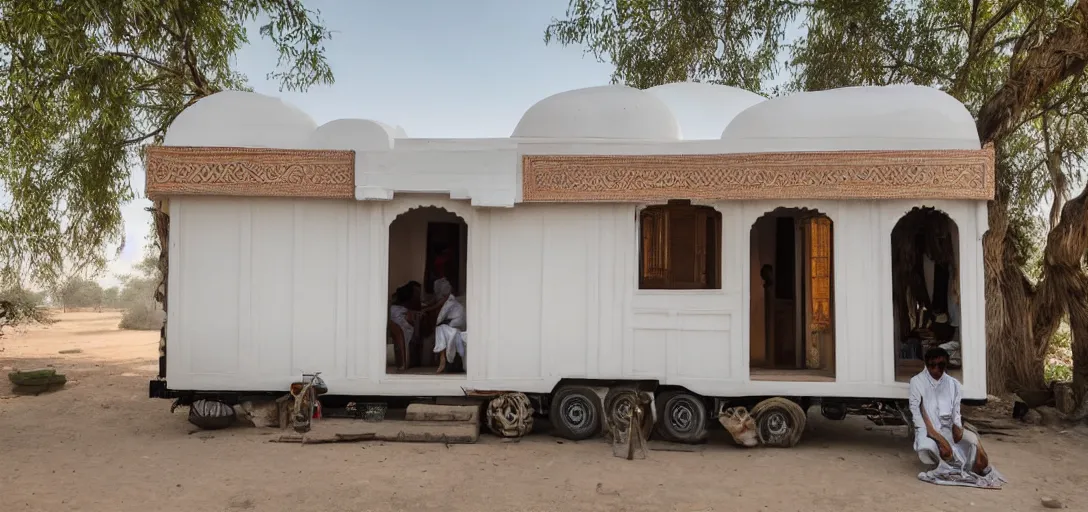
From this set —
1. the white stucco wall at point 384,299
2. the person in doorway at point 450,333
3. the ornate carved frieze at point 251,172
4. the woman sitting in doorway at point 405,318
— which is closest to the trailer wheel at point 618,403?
the white stucco wall at point 384,299

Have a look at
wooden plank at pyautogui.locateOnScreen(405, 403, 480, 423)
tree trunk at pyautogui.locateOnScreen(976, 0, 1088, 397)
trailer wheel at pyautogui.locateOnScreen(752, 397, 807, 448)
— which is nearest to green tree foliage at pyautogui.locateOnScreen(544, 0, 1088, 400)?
tree trunk at pyautogui.locateOnScreen(976, 0, 1088, 397)

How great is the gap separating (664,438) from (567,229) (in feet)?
7.43

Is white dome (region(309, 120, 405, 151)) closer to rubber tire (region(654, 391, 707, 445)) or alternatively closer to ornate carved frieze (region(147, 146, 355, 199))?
ornate carved frieze (region(147, 146, 355, 199))

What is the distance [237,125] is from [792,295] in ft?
21.4

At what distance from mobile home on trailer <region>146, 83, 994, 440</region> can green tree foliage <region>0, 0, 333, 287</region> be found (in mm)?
1475

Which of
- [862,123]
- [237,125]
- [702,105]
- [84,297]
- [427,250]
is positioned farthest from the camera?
[84,297]

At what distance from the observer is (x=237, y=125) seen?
24.8ft

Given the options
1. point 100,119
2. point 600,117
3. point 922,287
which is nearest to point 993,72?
point 922,287

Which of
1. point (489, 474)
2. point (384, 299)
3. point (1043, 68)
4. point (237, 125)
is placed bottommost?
point (489, 474)

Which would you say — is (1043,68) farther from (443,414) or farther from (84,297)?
(84,297)

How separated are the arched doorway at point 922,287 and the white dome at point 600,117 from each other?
2795mm

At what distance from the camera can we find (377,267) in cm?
746

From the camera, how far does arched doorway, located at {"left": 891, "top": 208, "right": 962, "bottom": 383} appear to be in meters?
7.89

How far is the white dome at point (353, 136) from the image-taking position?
24.7ft
